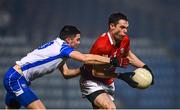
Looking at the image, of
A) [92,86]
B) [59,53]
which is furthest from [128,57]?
[59,53]

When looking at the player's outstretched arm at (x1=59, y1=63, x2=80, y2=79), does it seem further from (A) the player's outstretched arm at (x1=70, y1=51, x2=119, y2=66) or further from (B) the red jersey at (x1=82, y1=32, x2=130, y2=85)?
(A) the player's outstretched arm at (x1=70, y1=51, x2=119, y2=66)

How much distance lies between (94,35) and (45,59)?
23.2 ft

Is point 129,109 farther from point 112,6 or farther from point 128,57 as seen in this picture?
point 128,57

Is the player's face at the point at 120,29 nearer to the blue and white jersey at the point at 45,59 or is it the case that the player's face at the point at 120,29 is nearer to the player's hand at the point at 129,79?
the player's hand at the point at 129,79

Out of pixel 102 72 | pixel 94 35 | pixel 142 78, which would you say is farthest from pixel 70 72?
pixel 94 35

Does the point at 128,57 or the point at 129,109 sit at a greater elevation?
the point at 128,57

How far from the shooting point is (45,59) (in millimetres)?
5867

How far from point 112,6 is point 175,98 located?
104 inches

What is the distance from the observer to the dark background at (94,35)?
12.5 meters

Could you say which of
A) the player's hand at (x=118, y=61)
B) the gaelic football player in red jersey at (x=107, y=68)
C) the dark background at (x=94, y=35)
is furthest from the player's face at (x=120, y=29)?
the dark background at (x=94, y=35)

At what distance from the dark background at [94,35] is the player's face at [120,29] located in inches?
242

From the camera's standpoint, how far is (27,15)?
43.6 feet

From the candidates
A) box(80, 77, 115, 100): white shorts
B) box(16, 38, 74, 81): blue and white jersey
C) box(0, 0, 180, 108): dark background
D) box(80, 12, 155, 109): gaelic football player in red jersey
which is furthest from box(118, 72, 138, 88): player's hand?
box(0, 0, 180, 108): dark background

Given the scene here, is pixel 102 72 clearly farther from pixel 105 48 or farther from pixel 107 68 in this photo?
pixel 105 48
